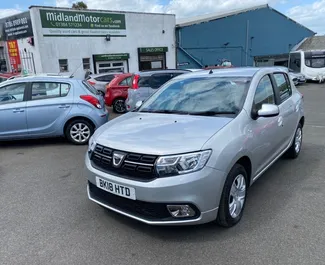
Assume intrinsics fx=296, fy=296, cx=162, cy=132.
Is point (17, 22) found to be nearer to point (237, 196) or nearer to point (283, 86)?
point (283, 86)

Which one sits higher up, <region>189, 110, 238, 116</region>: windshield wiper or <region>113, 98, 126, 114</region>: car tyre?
<region>189, 110, 238, 116</region>: windshield wiper

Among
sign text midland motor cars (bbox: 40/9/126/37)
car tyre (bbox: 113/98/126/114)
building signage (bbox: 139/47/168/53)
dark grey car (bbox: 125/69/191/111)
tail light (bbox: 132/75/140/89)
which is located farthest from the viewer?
building signage (bbox: 139/47/168/53)

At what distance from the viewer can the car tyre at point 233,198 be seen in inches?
113

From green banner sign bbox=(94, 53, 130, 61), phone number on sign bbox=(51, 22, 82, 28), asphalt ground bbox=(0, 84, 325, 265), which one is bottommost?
asphalt ground bbox=(0, 84, 325, 265)

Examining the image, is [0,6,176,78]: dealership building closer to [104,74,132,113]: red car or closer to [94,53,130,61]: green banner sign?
[94,53,130,61]: green banner sign

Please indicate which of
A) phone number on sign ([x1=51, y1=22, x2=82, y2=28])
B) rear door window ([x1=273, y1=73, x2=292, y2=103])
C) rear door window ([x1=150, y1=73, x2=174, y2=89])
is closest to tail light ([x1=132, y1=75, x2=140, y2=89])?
rear door window ([x1=150, y1=73, x2=174, y2=89])

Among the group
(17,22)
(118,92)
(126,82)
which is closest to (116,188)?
(118,92)

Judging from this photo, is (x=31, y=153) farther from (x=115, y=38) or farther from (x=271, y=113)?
(x=115, y=38)

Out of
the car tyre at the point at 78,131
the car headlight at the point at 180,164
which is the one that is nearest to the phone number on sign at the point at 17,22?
the car tyre at the point at 78,131

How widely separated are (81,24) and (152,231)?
1763 cm

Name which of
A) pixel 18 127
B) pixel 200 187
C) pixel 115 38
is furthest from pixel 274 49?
pixel 200 187

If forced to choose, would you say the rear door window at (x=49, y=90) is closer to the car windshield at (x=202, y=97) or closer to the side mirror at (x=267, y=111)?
the car windshield at (x=202, y=97)

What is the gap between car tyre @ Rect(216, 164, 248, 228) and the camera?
288cm

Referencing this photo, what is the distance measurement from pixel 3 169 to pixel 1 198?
4.40ft
